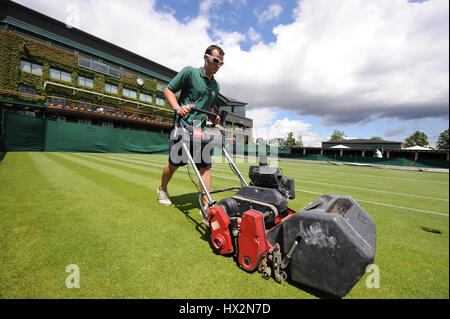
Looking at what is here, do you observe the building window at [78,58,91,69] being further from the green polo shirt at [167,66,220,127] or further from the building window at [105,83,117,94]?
the green polo shirt at [167,66,220,127]

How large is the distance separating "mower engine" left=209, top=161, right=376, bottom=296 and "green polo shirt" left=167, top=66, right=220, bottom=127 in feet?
4.39

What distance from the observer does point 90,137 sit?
20859 mm

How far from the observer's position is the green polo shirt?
2707 mm

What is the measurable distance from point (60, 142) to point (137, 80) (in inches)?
699

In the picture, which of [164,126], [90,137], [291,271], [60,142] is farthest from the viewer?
[164,126]

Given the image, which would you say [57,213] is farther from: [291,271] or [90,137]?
[90,137]

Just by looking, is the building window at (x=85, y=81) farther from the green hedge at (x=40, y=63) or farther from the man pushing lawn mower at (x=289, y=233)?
the man pushing lawn mower at (x=289, y=233)

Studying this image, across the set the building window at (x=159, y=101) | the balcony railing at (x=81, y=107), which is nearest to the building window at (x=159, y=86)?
the building window at (x=159, y=101)

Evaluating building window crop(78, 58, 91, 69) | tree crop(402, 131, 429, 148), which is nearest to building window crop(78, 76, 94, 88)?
building window crop(78, 58, 91, 69)

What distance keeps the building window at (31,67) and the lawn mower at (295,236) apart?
1269 inches

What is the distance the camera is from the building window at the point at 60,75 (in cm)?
2439

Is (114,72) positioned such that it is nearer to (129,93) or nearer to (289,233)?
(129,93)

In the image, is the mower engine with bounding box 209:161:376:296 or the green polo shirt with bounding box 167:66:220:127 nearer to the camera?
the mower engine with bounding box 209:161:376:296
